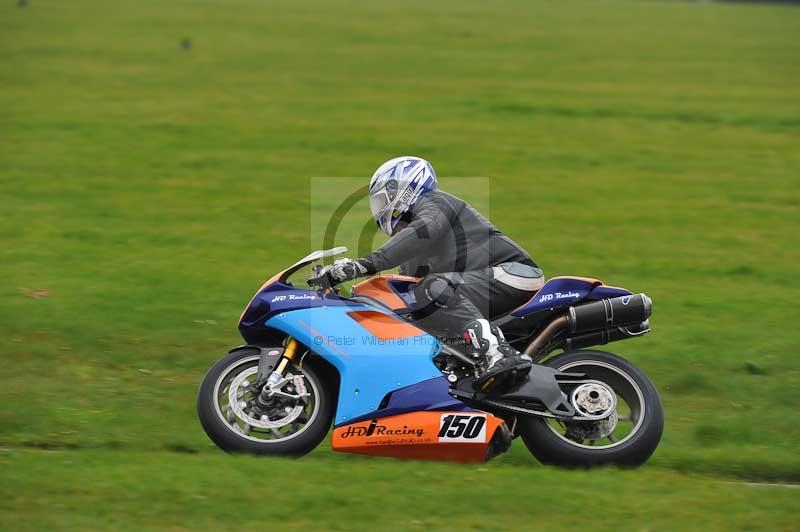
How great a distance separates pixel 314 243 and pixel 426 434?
26.2ft

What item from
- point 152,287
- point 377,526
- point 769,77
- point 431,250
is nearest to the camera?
point 377,526

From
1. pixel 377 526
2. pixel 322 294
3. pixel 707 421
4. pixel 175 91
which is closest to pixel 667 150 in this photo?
pixel 175 91

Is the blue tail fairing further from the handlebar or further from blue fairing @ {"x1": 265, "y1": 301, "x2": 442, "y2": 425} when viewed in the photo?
the handlebar

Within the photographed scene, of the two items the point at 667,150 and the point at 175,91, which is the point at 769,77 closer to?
the point at 667,150

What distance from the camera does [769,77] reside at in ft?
113

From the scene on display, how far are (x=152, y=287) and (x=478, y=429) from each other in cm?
597

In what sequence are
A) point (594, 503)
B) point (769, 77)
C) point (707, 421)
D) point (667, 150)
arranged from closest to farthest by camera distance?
point (594, 503)
point (707, 421)
point (667, 150)
point (769, 77)

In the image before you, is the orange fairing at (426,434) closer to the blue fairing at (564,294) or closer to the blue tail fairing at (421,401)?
the blue tail fairing at (421,401)

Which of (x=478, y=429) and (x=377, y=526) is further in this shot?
(x=478, y=429)

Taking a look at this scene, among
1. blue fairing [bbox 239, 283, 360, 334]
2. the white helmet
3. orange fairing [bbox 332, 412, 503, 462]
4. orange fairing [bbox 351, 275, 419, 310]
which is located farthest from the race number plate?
the white helmet

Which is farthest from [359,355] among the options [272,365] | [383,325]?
[272,365]

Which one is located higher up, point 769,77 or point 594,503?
point 769,77

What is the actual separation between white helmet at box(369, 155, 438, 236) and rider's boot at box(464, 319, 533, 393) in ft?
3.50

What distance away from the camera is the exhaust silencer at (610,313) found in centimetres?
718
